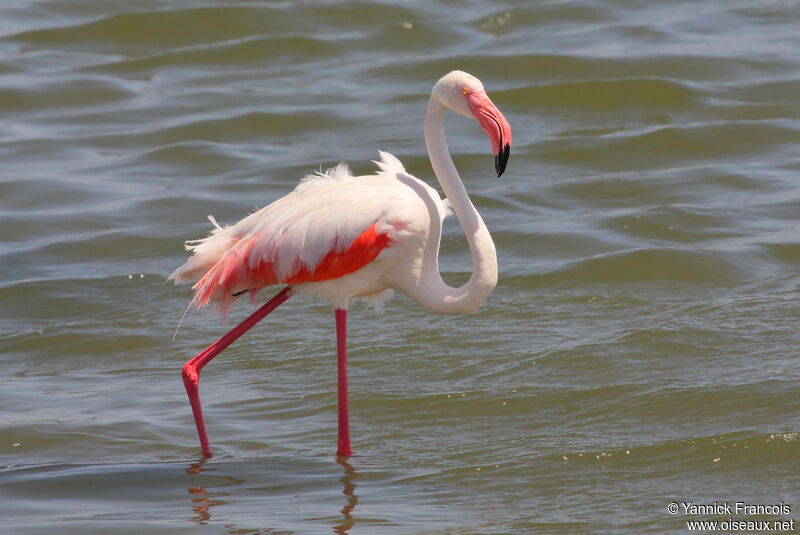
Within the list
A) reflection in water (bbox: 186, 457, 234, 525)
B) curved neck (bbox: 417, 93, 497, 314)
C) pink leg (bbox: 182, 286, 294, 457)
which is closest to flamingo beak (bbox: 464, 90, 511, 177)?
curved neck (bbox: 417, 93, 497, 314)

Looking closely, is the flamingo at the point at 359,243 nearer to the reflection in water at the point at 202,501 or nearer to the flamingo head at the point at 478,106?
the flamingo head at the point at 478,106

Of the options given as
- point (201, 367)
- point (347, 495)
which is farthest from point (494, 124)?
point (201, 367)

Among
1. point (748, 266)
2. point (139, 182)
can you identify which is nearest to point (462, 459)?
point (748, 266)

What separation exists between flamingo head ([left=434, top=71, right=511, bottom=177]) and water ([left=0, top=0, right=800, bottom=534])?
4.97 feet

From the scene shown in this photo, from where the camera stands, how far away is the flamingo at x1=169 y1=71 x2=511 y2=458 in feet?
18.6

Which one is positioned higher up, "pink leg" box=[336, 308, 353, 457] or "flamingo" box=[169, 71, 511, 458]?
"flamingo" box=[169, 71, 511, 458]

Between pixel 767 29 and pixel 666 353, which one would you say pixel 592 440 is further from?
pixel 767 29

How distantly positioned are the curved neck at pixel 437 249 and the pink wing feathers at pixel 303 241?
0.26 meters

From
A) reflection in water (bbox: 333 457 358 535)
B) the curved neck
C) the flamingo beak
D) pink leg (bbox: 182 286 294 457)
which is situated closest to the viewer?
reflection in water (bbox: 333 457 358 535)

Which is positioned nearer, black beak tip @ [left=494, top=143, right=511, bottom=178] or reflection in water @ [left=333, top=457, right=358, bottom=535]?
reflection in water @ [left=333, top=457, right=358, bottom=535]

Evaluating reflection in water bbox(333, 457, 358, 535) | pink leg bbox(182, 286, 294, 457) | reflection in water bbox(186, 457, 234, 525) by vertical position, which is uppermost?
pink leg bbox(182, 286, 294, 457)

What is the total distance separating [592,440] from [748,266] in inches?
120

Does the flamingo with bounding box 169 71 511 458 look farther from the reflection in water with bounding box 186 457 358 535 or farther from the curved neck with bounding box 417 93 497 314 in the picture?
the reflection in water with bounding box 186 457 358 535

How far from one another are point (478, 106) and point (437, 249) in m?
0.71
